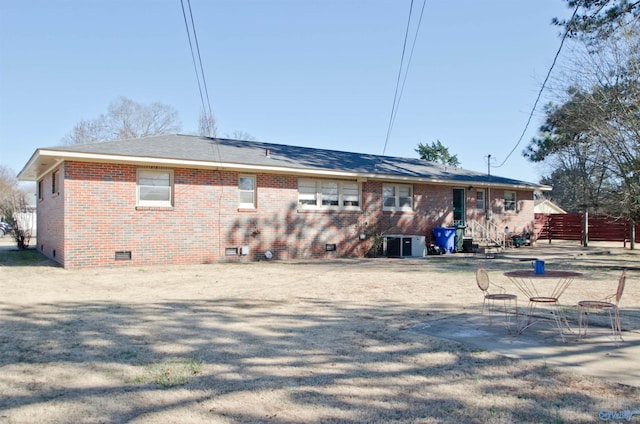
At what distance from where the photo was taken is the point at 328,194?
57.1 feet

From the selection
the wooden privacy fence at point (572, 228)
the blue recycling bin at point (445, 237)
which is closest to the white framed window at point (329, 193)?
the blue recycling bin at point (445, 237)

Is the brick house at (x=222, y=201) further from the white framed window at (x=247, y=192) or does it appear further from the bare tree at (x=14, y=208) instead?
the bare tree at (x=14, y=208)

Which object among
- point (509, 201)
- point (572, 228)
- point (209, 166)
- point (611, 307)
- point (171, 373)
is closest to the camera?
point (171, 373)

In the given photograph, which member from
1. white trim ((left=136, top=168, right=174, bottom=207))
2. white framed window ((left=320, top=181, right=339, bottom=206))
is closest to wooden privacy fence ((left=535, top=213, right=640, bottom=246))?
white framed window ((left=320, top=181, right=339, bottom=206))

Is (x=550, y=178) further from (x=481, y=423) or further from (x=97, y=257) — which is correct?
(x=481, y=423)

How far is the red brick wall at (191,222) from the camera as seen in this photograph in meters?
12.9

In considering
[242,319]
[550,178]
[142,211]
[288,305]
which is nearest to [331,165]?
[142,211]

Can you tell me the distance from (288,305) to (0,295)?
18.1 feet

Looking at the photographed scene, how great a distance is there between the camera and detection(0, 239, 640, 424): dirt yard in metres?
3.54

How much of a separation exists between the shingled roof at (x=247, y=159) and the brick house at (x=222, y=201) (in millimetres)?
43

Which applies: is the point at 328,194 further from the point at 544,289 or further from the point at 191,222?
the point at 544,289

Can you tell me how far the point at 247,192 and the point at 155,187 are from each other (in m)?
3.01

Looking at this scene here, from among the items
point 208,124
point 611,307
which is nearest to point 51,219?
point 208,124

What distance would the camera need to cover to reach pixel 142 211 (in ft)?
44.7
